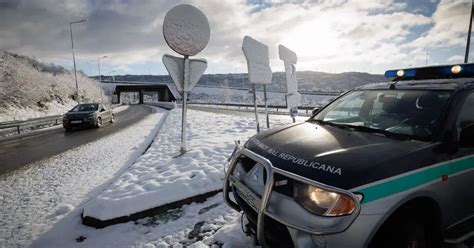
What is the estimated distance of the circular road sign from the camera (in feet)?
21.2

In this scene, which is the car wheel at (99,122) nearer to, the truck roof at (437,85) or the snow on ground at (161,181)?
the snow on ground at (161,181)

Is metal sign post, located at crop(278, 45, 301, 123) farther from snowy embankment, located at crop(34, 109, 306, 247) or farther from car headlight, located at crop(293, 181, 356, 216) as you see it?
car headlight, located at crop(293, 181, 356, 216)

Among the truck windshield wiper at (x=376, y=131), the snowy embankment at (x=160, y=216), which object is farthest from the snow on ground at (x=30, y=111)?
the truck windshield wiper at (x=376, y=131)

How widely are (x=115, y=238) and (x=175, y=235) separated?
31.5 inches

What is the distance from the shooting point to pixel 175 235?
3.49 m

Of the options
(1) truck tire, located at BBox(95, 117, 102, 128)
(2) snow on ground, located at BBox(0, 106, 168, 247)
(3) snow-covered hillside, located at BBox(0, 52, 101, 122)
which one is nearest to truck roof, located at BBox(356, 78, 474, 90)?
(2) snow on ground, located at BBox(0, 106, 168, 247)

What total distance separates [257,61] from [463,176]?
698 cm

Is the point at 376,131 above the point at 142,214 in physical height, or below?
above

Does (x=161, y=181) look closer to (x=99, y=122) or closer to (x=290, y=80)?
(x=290, y=80)

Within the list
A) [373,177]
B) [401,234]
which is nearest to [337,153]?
[373,177]

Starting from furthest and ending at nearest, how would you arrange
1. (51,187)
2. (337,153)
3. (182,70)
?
(182,70), (51,187), (337,153)

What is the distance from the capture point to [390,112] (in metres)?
3.12

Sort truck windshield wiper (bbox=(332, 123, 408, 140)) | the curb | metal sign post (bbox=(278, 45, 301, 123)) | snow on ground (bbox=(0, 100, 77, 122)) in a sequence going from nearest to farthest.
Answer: truck windshield wiper (bbox=(332, 123, 408, 140))
the curb
metal sign post (bbox=(278, 45, 301, 123))
snow on ground (bbox=(0, 100, 77, 122))

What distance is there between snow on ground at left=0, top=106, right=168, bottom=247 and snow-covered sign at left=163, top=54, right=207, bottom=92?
111 inches
